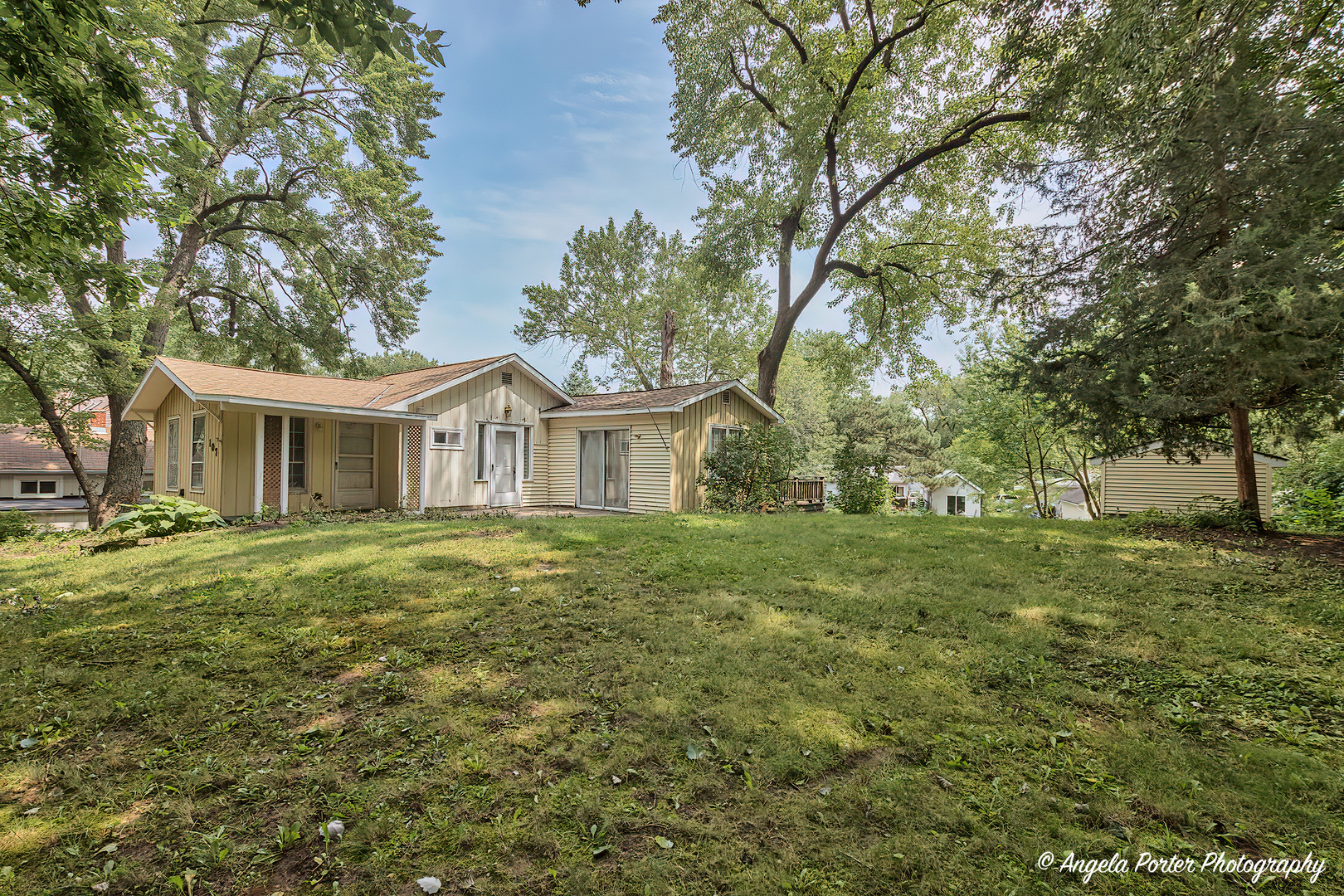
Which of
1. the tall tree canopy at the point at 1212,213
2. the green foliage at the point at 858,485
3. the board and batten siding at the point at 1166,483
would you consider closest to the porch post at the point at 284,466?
the green foliage at the point at 858,485

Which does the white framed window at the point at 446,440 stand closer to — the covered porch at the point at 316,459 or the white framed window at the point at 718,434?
the covered porch at the point at 316,459

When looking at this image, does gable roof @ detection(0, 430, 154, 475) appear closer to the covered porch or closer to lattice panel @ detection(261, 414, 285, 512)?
Result: the covered porch

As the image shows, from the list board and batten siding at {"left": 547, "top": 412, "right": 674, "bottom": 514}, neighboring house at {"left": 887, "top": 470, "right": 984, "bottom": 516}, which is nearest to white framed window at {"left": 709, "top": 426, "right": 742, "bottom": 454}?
board and batten siding at {"left": 547, "top": 412, "right": 674, "bottom": 514}

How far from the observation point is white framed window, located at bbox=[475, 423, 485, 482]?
49.1 ft

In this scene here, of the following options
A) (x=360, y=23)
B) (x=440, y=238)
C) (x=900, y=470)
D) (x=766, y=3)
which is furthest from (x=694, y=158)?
(x=900, y=470)

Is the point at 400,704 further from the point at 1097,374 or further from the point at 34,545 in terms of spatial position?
the point at 34,545

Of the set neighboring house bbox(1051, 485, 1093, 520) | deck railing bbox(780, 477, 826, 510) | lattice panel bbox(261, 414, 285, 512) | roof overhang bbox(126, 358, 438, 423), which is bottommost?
neighboring house bbox(1051, 485, 1093, 520)

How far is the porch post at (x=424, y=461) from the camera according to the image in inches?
542

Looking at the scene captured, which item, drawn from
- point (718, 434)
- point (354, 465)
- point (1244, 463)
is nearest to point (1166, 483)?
point (1244, 463)

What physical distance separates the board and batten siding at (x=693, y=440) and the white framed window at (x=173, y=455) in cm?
1269

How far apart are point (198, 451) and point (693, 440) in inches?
481

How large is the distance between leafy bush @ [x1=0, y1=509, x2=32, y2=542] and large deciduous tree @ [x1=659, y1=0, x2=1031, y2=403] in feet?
59.9

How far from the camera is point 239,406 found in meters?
11.4

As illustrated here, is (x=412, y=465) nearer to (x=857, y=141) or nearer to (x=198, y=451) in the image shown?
(x=198, y=451)
